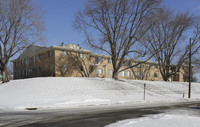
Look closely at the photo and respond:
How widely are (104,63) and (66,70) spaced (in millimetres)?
11603

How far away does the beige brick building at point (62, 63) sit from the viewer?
110ft

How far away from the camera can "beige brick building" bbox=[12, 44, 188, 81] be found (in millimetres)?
33656

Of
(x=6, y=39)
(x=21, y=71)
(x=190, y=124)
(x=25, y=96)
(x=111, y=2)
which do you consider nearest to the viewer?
(x=190, y=124)

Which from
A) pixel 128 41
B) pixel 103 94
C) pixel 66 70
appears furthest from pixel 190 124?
pixel 66 70

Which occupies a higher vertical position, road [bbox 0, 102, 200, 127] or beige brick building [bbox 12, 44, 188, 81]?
beige brick building [bbox 12, 44, 188, 81]

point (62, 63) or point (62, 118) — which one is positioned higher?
point (62, 63)

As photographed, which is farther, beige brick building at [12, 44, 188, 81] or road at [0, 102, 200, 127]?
beige brick building at [12, 44, 188, 81]

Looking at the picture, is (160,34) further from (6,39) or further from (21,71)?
(21,71)

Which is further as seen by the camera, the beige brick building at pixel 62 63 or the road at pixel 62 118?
the beige brick building at pixel 62 63

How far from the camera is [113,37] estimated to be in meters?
28.5

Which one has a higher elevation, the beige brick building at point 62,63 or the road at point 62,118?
the beige brick building at point 62,63

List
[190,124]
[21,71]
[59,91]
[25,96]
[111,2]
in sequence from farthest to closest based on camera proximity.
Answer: [21,71], [111,2], [59,91], [25,96], [190,124]

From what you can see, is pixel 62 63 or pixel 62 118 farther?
pixel 62 63

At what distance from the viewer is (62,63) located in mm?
34188
